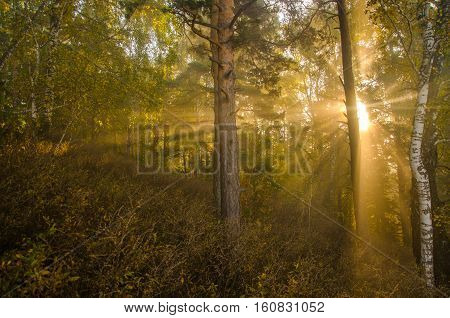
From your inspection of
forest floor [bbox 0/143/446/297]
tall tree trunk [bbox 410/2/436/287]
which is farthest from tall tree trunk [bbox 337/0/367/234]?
forest floor [bbox 0/143/446/297]

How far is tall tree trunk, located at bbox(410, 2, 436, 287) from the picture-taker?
6305 millimetres

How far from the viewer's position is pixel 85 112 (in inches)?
292

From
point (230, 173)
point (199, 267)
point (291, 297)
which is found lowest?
point (291, 297)

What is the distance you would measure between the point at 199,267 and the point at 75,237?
1.85 metres

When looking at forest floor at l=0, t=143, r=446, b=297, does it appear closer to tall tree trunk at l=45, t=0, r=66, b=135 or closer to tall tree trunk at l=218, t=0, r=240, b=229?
tall tree trunk at l=218, t=0, r=240, b=229

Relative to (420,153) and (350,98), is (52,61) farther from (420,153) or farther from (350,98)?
(420,153)

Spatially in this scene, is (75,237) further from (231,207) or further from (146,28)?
(146,28)

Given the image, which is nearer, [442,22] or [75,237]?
[75,237]

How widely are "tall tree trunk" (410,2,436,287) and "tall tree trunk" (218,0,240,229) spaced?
4.13 metres

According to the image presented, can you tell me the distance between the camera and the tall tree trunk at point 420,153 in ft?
20.7

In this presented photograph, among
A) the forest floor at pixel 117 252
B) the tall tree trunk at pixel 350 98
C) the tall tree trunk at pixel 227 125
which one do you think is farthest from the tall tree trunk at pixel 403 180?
the tall tree trunk at pixel 227 125

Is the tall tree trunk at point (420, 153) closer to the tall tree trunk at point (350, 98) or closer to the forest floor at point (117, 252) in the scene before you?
the forest floor at point (117, 252)

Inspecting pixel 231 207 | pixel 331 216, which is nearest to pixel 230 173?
pixel 231 207

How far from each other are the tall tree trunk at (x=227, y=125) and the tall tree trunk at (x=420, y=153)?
4132 millimetres
